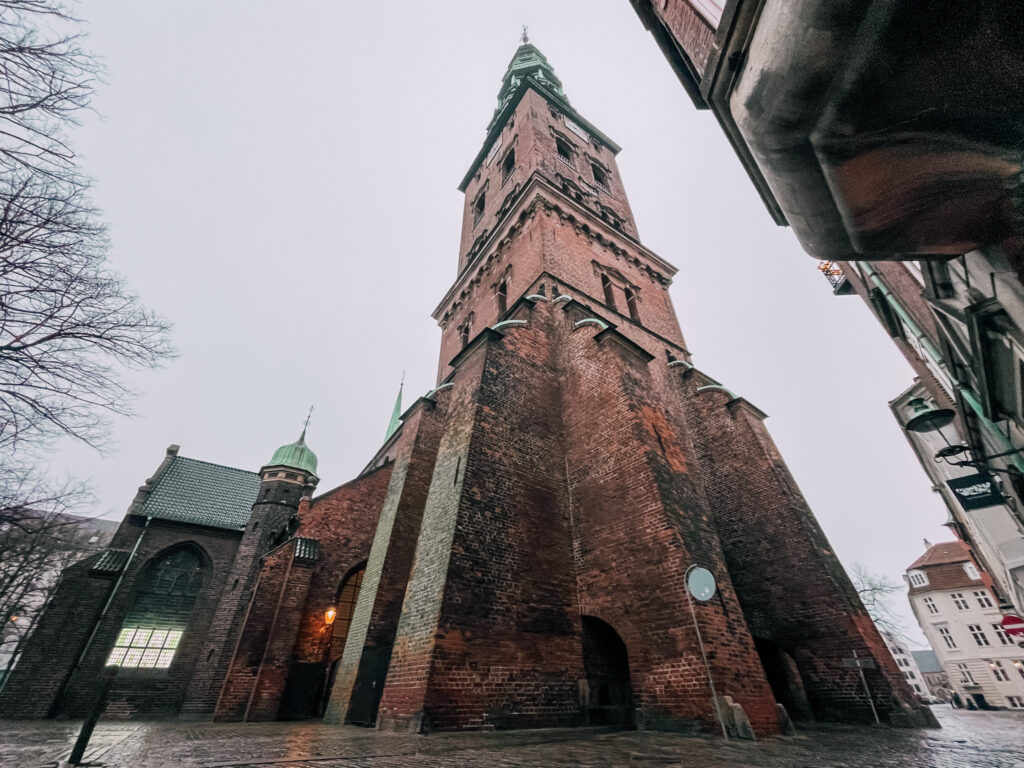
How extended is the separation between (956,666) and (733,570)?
122ft

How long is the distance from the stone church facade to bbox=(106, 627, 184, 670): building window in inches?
2.7

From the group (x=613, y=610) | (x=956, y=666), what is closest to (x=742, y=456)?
(x=613, y=610)

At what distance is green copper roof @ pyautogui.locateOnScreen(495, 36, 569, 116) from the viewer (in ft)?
106

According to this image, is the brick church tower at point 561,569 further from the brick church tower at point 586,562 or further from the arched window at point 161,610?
the arched window at point 161,610

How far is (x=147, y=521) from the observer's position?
63.8 feet

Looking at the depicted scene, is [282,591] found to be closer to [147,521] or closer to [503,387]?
[503,387]

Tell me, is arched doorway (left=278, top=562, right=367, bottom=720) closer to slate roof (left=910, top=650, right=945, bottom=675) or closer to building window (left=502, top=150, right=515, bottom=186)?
building window (left=502, top=150, right=515, bottom=186)

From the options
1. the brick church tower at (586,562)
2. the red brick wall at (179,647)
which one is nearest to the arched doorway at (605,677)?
the brick church tower at (586,562)

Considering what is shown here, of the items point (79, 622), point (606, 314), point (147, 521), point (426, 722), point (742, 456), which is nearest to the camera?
point (426, 722)

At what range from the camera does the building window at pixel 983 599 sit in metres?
30.4

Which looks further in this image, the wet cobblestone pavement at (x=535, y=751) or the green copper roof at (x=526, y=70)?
the green copper roof at (x=526, y=70)

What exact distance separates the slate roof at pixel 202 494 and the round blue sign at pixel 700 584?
21.8 metres

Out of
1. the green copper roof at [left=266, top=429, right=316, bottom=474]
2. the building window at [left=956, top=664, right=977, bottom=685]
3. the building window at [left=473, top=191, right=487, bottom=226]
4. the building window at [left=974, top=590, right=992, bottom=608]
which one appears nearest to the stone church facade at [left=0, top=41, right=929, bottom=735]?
the green copper roof at [left=266, top=429, right=316, bottom=474]

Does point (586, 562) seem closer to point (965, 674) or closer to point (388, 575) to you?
point (388, 575)
